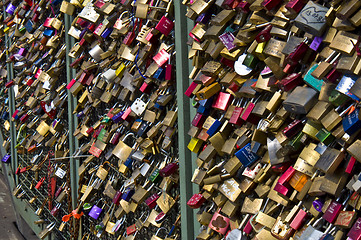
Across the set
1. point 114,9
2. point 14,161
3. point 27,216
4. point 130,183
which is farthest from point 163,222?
point 14,161

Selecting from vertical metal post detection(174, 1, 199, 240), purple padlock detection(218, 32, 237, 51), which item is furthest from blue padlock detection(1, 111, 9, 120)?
purple padlock detection(218, 32, 237, 51)

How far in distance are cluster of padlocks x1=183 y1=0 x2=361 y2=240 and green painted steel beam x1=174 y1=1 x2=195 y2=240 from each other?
3.3 inches

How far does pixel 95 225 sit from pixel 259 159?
1.65 meters

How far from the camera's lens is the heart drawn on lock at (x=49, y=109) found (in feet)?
11.8

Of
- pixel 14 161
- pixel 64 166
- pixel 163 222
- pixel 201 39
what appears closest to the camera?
pixel 201 39

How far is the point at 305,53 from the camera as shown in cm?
140

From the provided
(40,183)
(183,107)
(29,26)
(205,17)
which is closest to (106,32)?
(183,107)

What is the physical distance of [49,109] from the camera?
3.63 m

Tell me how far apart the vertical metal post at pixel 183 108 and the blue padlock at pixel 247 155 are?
421mm

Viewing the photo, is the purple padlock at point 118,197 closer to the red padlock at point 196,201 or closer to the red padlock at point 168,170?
the red padlock at point 168,170

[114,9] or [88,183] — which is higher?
[114,9]

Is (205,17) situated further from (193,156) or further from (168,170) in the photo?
(168,170)

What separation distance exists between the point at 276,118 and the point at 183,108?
24.0 inches

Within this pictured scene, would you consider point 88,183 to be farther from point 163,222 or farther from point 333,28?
point 333,28
